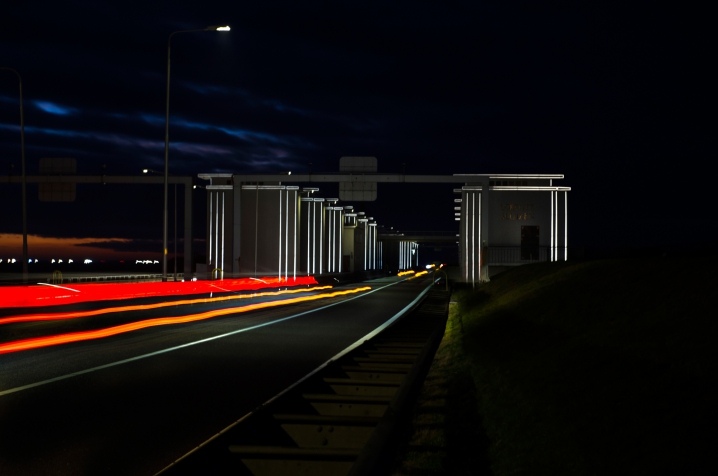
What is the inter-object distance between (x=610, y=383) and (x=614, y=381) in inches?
2.2

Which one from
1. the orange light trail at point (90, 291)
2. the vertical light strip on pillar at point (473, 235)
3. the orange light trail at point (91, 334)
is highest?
the vertical light strip on pillar at point (473, 235)

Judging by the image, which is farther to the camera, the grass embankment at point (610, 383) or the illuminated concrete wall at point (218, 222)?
the illuminated concrete wall at point (218, 222)

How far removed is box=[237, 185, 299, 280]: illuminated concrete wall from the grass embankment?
179 feet

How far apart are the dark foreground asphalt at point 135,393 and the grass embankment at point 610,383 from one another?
2.63 meters

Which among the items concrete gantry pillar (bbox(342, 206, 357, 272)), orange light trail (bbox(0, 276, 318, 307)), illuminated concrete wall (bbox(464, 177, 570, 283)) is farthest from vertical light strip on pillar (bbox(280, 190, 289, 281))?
concrete gantry pillar (bbox(342, 206, 357, 272))

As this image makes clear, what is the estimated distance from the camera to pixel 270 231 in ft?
242

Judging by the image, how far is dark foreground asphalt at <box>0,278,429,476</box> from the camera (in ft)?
26.0

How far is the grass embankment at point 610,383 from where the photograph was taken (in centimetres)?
718

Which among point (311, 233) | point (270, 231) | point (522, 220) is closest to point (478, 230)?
point (522, 220)

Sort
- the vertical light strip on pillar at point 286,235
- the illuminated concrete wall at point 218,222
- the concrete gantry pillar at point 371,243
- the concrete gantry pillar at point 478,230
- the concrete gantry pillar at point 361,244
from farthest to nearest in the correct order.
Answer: the concrete gantry pillar at point 371,243 < the concrete gantry pillar at point 361,244 < the vertical light strip on pillar at point 286,235 < the illuminated concrete wall at point 218,222 < the concrete gantry pillar at point 478,230

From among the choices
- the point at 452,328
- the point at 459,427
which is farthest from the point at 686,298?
the point at 452,328

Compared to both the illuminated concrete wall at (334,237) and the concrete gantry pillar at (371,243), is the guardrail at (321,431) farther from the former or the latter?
the concrete gantry pillar at (371,243)

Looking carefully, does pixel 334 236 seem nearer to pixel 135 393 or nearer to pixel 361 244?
pixel 361 244

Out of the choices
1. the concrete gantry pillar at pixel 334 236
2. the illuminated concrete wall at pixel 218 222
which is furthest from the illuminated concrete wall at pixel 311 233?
the illuminated concrete wall at pixel 218 222
